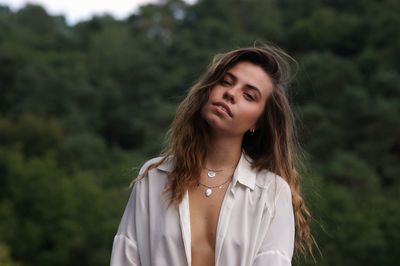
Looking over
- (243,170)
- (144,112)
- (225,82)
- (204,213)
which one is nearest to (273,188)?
(243,170)

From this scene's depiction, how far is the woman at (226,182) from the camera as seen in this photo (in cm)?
271

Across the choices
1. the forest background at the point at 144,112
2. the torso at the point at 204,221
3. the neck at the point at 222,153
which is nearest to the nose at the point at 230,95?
the neck at the point at 222,153

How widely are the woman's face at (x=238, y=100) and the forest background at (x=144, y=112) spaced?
96.9ft

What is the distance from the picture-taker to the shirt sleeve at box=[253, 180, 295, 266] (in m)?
2.68

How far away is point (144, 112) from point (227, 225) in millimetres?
51499

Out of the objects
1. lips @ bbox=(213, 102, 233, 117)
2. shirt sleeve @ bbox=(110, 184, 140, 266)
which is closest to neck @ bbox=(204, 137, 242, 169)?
lips @ bbox=(213, 102, 233, 117)

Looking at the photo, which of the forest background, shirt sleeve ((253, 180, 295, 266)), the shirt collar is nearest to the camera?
shirt sleeve ((253, 180, 295, 266))

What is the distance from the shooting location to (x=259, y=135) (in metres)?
2.95

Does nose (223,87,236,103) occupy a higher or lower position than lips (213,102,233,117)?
higher

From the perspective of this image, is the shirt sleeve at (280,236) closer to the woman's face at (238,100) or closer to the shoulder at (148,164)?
the woman's face at (238,100)

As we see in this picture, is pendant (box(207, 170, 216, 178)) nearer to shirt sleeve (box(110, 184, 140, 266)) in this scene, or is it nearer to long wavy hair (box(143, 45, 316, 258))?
long wavy hair (box(143, 45, 316, 258))

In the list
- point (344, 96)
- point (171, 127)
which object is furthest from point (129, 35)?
point (171, 127)

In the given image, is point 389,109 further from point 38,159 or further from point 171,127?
point 171,127

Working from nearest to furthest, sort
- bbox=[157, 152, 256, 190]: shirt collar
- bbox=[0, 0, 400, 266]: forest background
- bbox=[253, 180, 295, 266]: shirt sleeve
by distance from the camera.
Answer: bbox=[253, 180, 295, 266]: shirt sleeve
bbox=[157, 152, 256, 190]: shirt collar
bbox=[0, 0, 400, 266]: forest background
